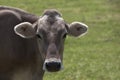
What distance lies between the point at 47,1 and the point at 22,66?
18.9 meters

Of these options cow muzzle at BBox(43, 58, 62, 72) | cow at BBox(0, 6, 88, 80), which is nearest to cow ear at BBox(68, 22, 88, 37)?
cow at BBox(0, 6, 88, 80)

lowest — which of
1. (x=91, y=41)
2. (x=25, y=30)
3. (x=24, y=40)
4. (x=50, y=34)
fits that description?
(x=91, y=41)

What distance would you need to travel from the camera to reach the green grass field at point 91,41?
42.5 ft

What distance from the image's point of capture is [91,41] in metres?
17.3

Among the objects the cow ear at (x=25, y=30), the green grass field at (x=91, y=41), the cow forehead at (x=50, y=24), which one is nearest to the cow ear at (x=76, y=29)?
the cow forehead at (x=50, y=24)

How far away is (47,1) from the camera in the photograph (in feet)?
91.1

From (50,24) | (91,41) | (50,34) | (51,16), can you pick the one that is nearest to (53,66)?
(50,34)

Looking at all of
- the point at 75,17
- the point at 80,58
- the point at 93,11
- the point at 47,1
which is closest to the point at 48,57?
the point at 80,58

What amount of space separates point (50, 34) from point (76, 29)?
31.1 inches

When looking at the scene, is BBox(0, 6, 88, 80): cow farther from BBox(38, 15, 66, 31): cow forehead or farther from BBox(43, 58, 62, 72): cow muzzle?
BBox(43, 58, 62, 72): cow muzzle

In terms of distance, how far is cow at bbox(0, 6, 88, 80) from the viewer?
339 inches

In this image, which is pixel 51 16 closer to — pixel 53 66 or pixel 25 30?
pixel 25 30

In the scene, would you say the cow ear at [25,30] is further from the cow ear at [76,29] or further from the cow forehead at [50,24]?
the cow ear at [76,29]

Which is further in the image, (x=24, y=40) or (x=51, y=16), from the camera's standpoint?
(x=24, y=40)
